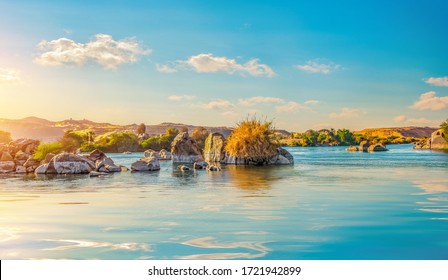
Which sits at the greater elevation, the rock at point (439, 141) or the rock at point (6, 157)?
the rock at point (439, 141)

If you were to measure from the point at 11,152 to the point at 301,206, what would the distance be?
21.3m

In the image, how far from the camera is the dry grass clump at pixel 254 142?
28.8 metres

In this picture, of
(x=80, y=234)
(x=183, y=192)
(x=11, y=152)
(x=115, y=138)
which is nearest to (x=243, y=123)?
(x=11, y=152)

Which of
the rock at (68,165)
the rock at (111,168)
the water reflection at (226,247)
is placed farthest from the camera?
the rock at (111,168)

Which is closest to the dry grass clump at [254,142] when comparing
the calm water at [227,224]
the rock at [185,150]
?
the rock at [185,150]

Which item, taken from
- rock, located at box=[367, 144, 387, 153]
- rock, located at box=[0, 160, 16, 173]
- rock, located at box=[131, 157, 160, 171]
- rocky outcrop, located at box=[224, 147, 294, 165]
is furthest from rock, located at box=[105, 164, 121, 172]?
rock, located at box=[367, 144, 387, 153]

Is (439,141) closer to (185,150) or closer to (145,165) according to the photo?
(185,150)

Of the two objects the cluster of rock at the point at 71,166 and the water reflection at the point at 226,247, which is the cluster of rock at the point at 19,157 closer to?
the cluster of rock at the point at 71,166

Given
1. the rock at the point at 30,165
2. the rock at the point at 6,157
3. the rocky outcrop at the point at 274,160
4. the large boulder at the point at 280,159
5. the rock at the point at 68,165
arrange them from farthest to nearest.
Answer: the large boulder at the point at 280,159 → the rocky outcrop at the point at 274,160 → the rock at the point at 6,157 → the rock at the point at 30,165 → the rock at the point at 68,165

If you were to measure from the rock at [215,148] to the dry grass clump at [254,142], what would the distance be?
2.39 metres

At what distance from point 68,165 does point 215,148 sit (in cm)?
1309

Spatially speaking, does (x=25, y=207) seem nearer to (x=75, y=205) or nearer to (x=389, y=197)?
(x=75, y=205)

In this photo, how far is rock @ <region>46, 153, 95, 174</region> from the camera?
2173cm
